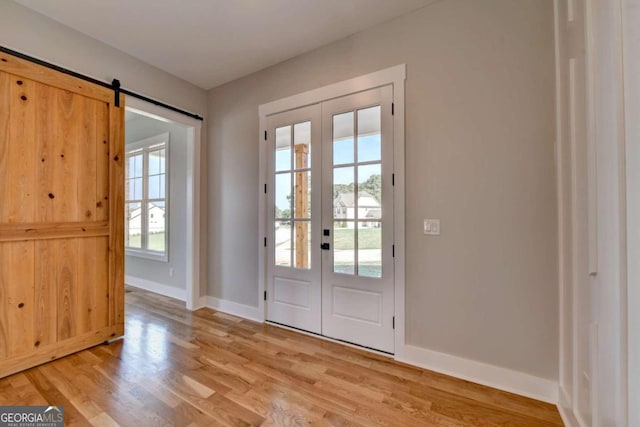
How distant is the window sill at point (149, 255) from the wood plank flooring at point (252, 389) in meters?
1.58

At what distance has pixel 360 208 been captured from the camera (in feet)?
7.83

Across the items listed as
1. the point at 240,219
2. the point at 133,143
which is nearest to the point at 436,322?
the point at 240,219

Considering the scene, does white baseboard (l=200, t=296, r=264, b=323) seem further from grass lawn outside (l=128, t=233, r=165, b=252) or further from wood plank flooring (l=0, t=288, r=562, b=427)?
grass lawn outside (l=128, t=233, r=165, b=252)

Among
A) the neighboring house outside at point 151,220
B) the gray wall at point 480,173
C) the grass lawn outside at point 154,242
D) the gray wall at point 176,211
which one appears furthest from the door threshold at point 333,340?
the neighboring house outside at point 151,220

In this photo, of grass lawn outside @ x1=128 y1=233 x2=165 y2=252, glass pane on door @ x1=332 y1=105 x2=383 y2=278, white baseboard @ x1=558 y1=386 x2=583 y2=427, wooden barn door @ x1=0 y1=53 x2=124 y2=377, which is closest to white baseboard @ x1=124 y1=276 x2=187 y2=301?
grass lawn outside @ x1=128 y1=233 x2=165 y2=252

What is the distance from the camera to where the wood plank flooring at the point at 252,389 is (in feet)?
5.14

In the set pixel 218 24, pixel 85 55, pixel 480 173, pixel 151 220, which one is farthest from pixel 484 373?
pixel 151 220

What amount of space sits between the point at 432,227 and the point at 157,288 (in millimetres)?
4010

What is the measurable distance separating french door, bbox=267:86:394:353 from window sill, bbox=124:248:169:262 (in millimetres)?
2013

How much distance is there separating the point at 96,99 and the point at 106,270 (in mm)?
1580

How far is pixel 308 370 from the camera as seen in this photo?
2.06 metres

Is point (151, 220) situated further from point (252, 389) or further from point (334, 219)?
point (252, 389)

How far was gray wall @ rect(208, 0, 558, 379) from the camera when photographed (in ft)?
5.71

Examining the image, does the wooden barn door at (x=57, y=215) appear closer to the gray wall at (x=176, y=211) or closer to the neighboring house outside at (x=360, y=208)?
the gray wall at (x=176, y=211)
